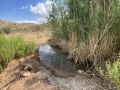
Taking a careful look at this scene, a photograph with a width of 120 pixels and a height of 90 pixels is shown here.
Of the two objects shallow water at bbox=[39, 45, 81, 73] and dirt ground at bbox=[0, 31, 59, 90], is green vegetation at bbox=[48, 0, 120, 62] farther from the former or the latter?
dirt ground at bbox=[0, 31, 59, 90]

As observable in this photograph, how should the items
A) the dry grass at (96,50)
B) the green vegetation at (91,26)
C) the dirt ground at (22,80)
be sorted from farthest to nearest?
the dry grass at (96,50)
the green vegetation at (91,26)
the dirt ground at (22,80)

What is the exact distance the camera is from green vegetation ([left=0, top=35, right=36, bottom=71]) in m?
5.28

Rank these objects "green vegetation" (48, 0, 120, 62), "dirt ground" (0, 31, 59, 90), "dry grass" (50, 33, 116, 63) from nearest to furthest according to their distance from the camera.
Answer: "dirt ground" (0, 31, 59, 90), "green vegetation" (48, 0, 120, 62), "dry grass" (50, 33, 116, 63)

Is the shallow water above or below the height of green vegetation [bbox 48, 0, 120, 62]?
below

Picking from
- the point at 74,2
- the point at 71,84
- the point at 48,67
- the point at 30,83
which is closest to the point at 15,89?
the point at 30,83

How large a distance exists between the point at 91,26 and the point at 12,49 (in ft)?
8.16

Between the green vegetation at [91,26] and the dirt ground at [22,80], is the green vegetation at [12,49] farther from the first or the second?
the green vegetation at [91,26]

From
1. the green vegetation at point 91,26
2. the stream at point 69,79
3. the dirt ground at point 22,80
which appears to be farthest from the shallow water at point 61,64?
the dirt ground at point 22,80

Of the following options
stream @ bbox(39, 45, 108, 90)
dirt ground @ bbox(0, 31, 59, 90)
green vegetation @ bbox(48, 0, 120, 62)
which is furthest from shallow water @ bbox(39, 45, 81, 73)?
dirt ground @ bbox(0, 31, 59, 90)

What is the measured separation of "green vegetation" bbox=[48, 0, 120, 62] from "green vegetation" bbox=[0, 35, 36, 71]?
1.48 m

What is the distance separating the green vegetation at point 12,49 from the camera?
528 cm

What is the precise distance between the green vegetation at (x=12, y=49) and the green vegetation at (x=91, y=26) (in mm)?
1478

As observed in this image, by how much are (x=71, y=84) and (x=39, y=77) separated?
78cm

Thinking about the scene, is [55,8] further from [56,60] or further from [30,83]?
→ [30,83]
